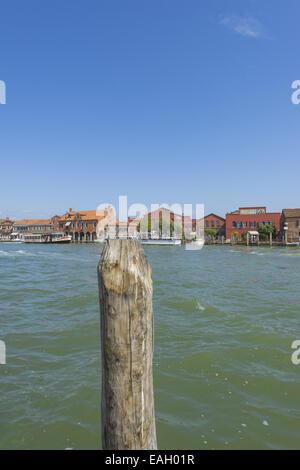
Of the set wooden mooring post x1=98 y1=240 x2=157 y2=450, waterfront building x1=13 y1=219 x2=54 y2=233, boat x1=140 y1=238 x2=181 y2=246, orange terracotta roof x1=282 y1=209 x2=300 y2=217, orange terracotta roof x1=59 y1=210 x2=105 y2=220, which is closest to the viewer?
wooden mooring post x1=98 y1=240 x2=157 y2=450

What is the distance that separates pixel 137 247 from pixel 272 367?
4.51 meters

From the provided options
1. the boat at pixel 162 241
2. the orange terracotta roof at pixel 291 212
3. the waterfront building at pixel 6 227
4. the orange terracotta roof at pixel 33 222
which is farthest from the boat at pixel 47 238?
the orange terracotta roof at pixel 291 212

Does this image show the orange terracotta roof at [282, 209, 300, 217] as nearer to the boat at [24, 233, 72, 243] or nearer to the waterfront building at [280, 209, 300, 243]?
the waterfront building at [280, 209, 300, 243]

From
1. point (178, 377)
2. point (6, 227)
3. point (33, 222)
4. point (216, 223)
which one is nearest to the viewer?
point (178, 377)

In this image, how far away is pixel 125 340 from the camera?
239 cm

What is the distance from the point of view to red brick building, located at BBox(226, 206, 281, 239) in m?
71.4

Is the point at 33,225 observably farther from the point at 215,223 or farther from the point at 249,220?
the point at 249,220

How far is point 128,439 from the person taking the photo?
7.95 ft

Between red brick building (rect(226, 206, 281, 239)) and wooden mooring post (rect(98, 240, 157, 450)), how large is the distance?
73.7 m

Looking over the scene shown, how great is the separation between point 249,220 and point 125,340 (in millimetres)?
74965


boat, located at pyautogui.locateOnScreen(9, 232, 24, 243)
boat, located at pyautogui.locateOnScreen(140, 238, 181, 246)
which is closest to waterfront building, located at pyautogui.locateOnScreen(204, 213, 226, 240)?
boat, located at pyautogui.locateOnScreen(140, 238, 181, 246)

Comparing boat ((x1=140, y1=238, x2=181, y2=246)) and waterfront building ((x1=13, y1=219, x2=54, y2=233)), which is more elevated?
waterfront building ((x1=13, y1=219, x2=54, y2=233))

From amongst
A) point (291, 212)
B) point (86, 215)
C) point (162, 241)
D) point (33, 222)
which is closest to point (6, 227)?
point (33, 222)

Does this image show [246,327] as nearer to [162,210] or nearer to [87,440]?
[87,440]
